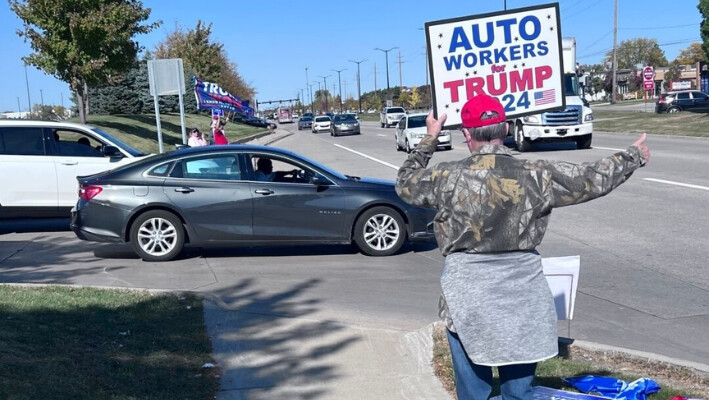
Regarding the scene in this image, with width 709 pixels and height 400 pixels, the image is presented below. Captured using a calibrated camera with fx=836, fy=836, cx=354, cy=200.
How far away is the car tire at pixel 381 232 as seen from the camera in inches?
420

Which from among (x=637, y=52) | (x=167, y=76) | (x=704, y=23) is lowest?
(x=167, y=76)

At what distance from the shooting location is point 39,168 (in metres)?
13.2

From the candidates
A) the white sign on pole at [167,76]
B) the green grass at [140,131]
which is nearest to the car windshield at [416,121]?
the green grass at [140,131]

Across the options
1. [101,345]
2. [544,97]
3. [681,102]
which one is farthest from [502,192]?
[681,102]

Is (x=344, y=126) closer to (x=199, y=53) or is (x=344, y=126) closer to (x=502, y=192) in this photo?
(x=199, y=53)

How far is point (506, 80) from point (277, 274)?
198 inches

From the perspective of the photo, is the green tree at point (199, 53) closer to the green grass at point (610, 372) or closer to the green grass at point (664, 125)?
the green grass at point (664, 125)

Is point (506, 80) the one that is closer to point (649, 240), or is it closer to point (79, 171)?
point (649, 240)

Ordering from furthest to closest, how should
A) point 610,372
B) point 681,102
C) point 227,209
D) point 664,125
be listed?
point 681,102 < point 664,125 < point 227,209 < point 610,372

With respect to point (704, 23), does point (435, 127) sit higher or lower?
lower

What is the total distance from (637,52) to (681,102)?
335ft

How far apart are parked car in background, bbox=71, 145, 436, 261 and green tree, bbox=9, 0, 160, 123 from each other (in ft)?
64.7

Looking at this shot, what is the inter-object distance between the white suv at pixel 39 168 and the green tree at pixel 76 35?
1636 centimetres

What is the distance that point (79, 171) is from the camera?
43.6 ft
